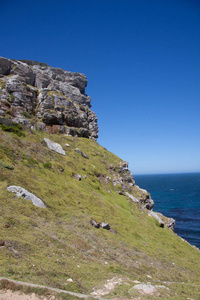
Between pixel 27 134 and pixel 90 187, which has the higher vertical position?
pixel 27 134

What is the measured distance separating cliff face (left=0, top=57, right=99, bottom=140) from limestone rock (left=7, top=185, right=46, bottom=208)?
23372mm

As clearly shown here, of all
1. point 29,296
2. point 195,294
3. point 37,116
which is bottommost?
point 195,294

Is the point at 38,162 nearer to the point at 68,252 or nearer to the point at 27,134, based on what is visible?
the point at 27,134

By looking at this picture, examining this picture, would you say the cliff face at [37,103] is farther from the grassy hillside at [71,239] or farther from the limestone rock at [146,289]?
the limestone rock at [146,289]

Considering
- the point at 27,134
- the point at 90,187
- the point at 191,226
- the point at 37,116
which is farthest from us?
the point at 191,226

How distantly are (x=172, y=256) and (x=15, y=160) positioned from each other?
2339 centimetres

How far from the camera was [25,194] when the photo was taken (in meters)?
18.9

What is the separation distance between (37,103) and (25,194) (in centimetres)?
4117

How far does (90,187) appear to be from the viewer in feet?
105

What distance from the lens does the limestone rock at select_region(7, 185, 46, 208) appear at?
733 inches

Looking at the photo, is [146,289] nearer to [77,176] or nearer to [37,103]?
[77,176]

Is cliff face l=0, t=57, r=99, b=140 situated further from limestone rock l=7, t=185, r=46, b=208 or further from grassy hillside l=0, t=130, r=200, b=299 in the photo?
limestone rock l=7, t=185, r=46, b=208

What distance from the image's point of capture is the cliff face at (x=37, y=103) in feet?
144

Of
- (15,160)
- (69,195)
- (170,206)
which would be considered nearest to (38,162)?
(15,160)
